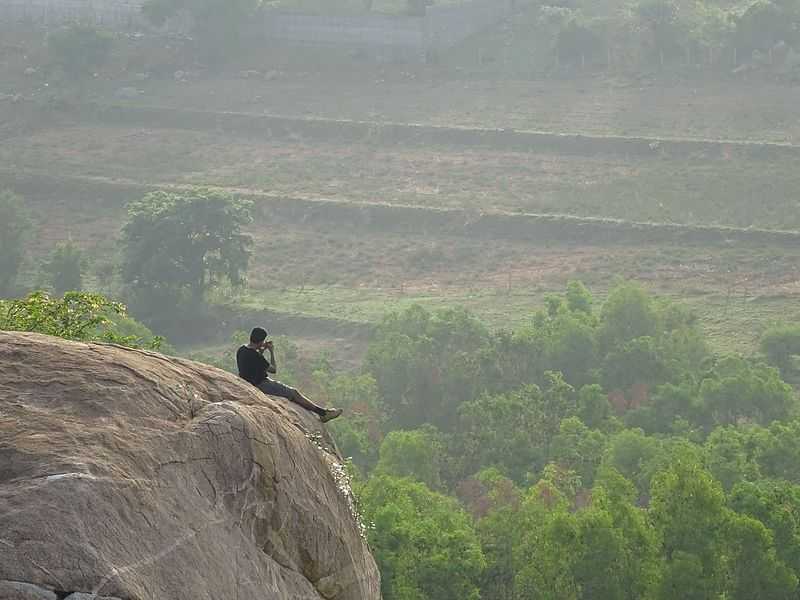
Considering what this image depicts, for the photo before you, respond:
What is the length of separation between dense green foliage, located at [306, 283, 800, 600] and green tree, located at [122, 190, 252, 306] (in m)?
8.68

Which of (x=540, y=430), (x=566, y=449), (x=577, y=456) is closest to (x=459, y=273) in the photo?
(x=540, y=430)

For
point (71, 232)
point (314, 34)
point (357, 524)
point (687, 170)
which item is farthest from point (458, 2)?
point (357, 524)

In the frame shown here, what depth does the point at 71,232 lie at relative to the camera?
6519 cm

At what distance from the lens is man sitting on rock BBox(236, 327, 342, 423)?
14.1 metres

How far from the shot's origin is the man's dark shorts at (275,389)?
1425 centimetres

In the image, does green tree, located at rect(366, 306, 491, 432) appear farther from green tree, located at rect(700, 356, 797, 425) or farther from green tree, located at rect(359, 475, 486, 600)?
green tree, located at rect(359, 475, 486, 600)

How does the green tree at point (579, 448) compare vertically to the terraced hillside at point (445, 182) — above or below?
below

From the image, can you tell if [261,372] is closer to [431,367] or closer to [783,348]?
[431,367]

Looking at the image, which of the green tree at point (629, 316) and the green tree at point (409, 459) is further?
the green tree at point (629, 316)

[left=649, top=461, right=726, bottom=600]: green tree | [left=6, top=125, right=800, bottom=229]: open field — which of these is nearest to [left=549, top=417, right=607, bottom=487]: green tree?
[left=649, top=461, right=726, bottom=600]: green tree

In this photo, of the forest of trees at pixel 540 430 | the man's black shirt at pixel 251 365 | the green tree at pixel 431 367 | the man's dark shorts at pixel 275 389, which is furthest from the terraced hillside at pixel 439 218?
the man's black shirt at pixel 251 365

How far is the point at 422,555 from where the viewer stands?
26.0 meters

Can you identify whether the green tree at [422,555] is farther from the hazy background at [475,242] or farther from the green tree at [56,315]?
the green tree at [56,315]

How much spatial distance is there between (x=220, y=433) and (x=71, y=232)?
5544 cm
